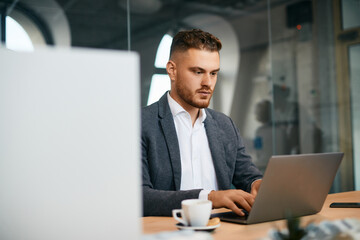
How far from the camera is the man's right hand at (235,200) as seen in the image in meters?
1.29

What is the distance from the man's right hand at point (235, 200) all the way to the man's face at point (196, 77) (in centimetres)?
74

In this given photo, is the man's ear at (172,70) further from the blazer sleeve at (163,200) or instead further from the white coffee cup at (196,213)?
the white coffee cup at (196,213)

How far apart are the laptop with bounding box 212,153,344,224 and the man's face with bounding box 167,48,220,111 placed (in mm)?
814

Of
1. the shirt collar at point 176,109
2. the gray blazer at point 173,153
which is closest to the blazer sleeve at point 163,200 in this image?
the gray blazer at point 173,153

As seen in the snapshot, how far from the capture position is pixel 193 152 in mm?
2020

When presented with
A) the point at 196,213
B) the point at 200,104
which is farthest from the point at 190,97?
the point at 196,213

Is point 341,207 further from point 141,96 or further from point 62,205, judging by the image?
point 141,96

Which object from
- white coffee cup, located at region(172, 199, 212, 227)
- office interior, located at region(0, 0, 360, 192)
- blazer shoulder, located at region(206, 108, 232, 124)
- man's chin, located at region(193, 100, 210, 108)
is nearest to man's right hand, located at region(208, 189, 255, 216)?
white coffee cup, located at region(172, 199, 212, 227)

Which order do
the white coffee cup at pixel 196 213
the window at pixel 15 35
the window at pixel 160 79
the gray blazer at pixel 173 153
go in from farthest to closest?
the window at pixel 160 79 → the window at pixel 15 35 → the gray blazer at pixel 173 153 → the white coffee cup at pixel 196 213

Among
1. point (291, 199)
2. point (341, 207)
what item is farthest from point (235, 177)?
point (291, 199)

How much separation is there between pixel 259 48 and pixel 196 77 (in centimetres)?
193

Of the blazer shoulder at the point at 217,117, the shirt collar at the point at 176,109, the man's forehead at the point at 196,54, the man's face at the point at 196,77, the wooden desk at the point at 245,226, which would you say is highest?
the man's forehead at the point at 196,54

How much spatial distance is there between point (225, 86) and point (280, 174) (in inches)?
98.5

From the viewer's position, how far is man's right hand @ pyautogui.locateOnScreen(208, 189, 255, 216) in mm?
1293
